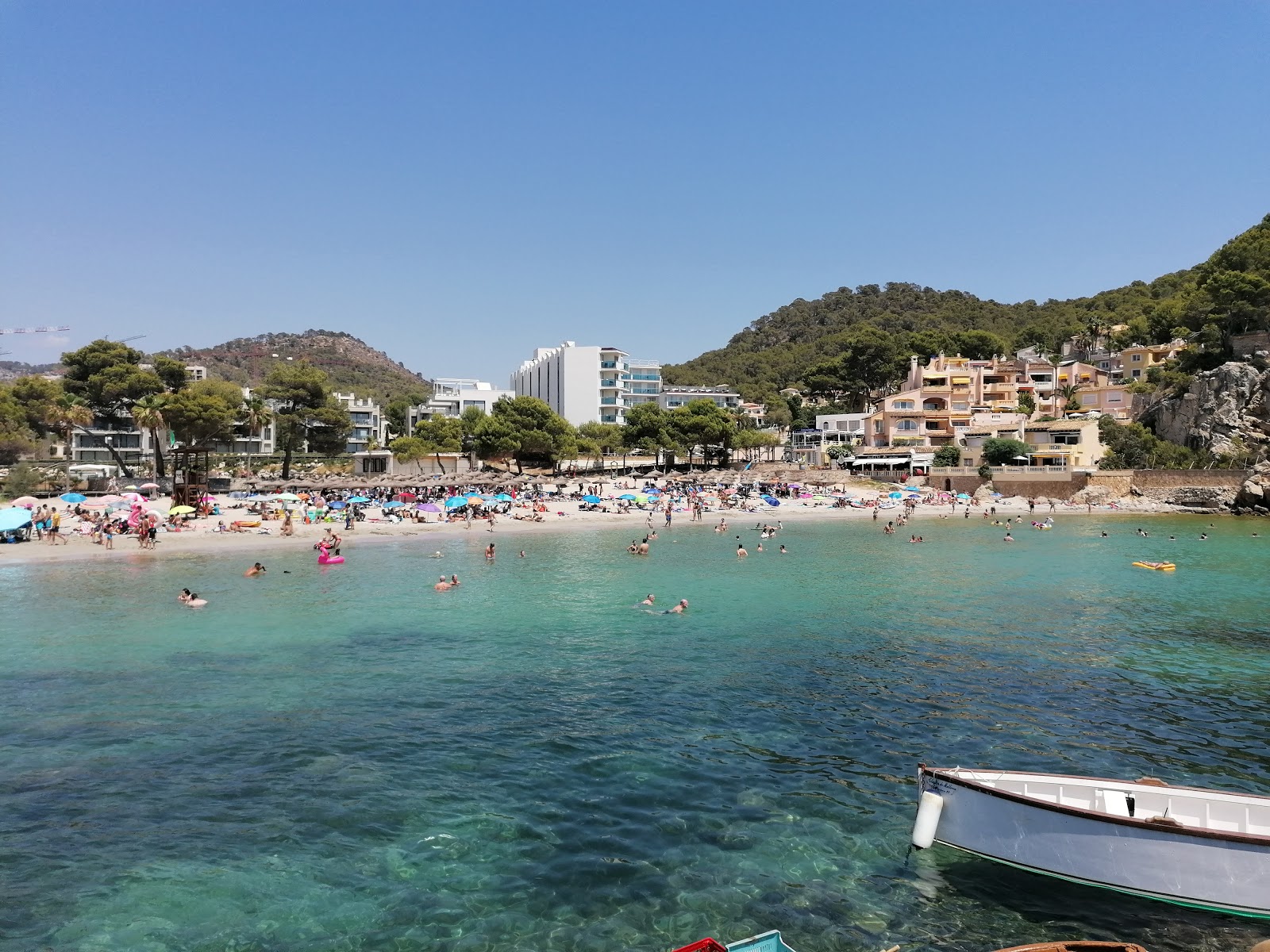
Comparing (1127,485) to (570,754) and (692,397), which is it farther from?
(570,754)

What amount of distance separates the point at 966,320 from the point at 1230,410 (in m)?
81.7

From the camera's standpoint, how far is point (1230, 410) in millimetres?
69125

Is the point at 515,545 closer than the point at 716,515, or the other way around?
the point at 515,545

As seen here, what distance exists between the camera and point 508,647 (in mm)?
21750

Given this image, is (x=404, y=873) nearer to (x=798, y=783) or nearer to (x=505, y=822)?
(x=505, y=822)

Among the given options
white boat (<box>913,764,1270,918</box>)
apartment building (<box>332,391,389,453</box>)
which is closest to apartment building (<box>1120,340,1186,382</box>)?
white boat (<box>913,764,1270,918</box>)

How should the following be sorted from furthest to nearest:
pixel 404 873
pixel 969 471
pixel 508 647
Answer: pixel 969 471 < pixel 508 647 < pixel 404 873

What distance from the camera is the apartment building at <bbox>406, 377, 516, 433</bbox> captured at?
411 ft

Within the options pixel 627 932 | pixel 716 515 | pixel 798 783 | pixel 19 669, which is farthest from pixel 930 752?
pixel 716 515

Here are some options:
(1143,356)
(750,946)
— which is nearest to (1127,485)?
(1143,356)

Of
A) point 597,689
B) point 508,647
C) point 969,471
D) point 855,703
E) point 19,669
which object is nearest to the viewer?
point 855,703

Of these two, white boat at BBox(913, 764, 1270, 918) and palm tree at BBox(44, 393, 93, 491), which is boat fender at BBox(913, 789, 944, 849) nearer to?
white boat at BBox(913, 764, 1270, 918)

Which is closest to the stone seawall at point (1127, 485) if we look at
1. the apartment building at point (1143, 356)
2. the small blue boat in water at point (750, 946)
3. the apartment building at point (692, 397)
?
the apartment building at point (1143, 356)

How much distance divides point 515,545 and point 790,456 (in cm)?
5536
